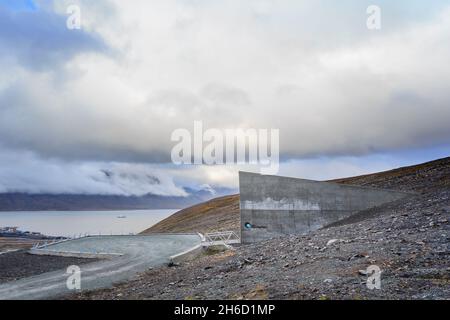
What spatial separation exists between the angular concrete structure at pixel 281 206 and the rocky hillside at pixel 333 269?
606 centimetres

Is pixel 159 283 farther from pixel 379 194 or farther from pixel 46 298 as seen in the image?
pixel 379 194

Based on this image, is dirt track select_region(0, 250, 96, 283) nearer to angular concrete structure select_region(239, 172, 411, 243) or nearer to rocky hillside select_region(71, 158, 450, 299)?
rocky hillside select_region(71, 158, 450, 299)

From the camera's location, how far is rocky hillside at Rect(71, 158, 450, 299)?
36.2 feet

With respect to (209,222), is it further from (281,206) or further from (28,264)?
(28,264)

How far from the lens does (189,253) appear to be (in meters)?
24.2

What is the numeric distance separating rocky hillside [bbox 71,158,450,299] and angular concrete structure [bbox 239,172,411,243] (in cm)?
606

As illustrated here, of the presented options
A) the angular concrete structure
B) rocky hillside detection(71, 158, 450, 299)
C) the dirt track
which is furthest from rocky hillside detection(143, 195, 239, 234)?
rocky hillside detection(71, 158, 450, 299)

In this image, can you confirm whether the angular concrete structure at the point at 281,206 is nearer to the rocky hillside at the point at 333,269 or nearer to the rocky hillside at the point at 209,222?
the rocky hillside at the point at 333,269

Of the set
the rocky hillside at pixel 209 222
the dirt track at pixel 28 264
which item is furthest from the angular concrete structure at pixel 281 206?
the rocky hillside at pixel 209 222

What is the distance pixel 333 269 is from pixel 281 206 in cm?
1446

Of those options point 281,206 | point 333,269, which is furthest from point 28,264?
point 333,269

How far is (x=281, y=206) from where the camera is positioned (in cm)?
2802
